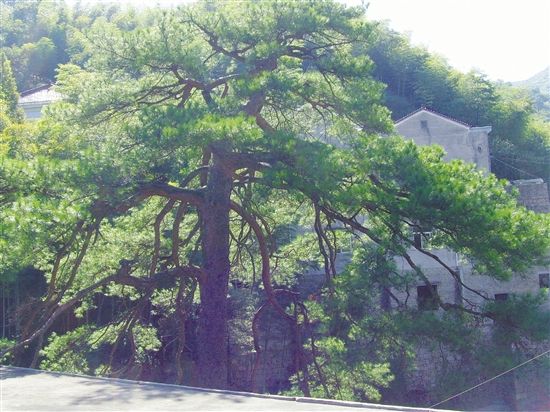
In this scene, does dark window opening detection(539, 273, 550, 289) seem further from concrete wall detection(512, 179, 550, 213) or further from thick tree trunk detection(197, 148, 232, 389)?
thick tree trunk detection(197, 148, 232, 389)

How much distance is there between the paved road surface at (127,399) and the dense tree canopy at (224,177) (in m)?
3.31

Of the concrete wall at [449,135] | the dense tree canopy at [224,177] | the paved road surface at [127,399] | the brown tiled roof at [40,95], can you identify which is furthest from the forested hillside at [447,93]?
the paved road surface at [127,399]

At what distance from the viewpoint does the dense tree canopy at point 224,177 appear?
28.8ft

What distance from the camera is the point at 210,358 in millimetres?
10242

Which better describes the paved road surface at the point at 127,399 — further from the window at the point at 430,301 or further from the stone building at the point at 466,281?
the window at the point at 430,301

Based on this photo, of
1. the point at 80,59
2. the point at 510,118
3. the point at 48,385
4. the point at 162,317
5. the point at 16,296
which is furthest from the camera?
the point at 80,59

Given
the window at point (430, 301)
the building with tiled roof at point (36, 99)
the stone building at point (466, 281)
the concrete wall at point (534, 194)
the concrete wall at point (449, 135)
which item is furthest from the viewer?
the building with tiled roof at point (36, 99)

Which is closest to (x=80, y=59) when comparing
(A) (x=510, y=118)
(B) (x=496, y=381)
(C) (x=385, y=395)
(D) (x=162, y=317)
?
(A) (x=510, y=118)

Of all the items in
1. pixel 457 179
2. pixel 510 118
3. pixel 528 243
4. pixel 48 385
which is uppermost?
pixel 510 118

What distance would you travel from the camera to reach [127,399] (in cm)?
478

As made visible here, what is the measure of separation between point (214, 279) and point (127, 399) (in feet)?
18.6

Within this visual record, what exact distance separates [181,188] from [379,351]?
3600mm

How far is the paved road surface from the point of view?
14.8 feet

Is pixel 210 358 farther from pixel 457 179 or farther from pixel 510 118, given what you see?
pixel 510 118
